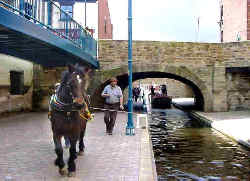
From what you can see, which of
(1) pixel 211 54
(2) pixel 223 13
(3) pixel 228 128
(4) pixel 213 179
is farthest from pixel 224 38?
(4) pixel 213 179

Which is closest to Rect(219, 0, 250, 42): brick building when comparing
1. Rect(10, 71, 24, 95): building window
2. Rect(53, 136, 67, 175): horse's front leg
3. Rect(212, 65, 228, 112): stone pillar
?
Rect(212, 65, 228, 112): stone pillar

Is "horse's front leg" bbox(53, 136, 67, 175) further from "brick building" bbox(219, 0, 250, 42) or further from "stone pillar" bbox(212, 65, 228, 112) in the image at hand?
"brick building" bbox(219, 0, 250, 42)

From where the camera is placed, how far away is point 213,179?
18.7 feet

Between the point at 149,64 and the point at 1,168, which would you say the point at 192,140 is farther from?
the point at 149,64

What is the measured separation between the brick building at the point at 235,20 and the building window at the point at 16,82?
708 inches

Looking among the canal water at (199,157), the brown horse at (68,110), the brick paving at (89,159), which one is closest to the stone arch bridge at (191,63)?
the canal water at (199,157)

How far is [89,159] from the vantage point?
20.5 ft

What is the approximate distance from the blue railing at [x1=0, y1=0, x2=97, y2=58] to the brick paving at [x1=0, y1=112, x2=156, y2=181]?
10.9 feet

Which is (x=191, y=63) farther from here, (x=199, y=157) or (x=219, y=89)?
(x=199, y=157)

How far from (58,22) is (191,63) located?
9.12 meters

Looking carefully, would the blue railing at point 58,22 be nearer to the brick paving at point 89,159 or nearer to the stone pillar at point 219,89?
the brick paving at point 89,159

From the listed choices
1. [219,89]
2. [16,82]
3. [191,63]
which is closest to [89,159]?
[16,82]

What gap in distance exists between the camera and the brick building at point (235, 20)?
30031 millimetres

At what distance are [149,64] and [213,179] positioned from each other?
1368cm
